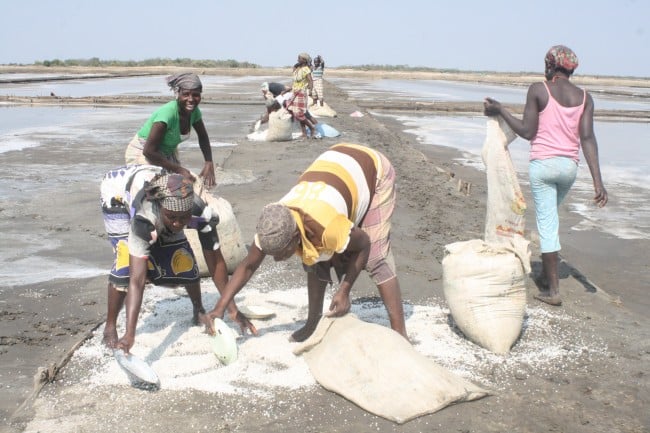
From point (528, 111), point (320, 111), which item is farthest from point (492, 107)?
point (320, 111)

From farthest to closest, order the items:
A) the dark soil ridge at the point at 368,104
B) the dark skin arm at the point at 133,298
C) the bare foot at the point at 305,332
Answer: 1. the dark soil ridge at the point at 368,104
2. the bare foot at the point at 305,332
3. the dark skin arm at the point at 133,298

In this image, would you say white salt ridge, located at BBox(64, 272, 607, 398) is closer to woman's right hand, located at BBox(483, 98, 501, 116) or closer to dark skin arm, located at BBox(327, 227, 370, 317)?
dark skin arm, located at BBox(327, 227, 370, 317)

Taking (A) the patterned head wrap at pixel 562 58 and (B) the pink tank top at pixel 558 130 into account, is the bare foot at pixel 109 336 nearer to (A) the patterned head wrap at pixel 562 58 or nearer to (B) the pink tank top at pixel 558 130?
(B) the pink tank top at pixel 558 130

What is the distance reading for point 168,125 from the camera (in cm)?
419

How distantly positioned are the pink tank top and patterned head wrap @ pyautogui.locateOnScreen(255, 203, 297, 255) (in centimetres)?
240

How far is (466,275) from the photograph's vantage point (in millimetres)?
3865

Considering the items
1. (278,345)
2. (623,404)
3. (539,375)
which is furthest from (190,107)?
(623,404)

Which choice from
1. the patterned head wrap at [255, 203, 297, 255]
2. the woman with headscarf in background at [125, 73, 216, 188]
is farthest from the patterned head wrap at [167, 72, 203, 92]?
the patterned head wrap at [255, 203, 297, 255]

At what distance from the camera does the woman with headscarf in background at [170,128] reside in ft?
13.6

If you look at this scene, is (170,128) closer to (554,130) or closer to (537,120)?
(537,120)

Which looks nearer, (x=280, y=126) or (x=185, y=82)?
(x=185, y=82)

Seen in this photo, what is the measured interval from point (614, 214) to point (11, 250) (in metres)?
6.65

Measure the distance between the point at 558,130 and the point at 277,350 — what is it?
2402mm

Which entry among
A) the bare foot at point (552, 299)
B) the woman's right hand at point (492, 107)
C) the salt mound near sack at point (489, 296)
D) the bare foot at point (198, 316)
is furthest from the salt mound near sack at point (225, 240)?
the bare foot at point (552, 299)
